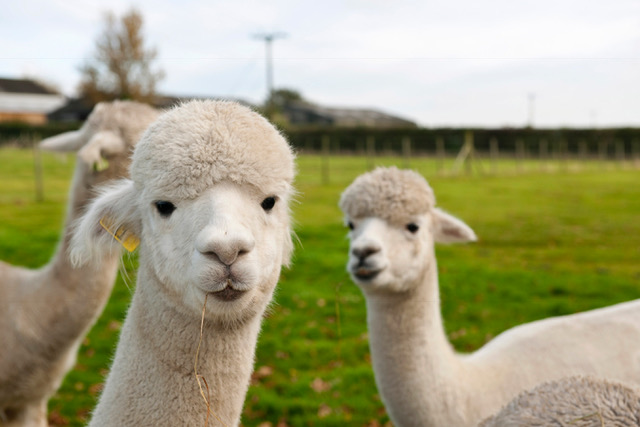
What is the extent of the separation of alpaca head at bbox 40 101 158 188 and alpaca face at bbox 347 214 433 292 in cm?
173

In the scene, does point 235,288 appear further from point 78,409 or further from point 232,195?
point 78,409

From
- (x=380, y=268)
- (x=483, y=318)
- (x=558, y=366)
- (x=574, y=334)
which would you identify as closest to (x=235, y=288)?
(x=380, y=268)

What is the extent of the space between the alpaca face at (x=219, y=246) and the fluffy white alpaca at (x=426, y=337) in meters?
1.43

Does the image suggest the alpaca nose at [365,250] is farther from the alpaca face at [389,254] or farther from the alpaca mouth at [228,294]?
the alpaca mouth at [228,294]

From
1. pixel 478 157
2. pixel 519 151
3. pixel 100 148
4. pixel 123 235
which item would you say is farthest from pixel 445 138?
pixel 123 235

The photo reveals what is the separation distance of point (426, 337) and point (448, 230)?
2.75 ft

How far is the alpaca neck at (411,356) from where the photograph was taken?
3.21 metres

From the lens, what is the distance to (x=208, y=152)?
192 centimetres

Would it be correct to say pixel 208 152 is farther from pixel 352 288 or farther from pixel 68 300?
pixel 352 288

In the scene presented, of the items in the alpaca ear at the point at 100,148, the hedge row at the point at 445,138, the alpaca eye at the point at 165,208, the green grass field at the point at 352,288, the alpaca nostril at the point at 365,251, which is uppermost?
the hedge row at the point at 445,138

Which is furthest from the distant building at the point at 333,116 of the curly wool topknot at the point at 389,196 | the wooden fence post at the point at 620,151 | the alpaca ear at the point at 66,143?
the curly wool topknot at the point at 389,196

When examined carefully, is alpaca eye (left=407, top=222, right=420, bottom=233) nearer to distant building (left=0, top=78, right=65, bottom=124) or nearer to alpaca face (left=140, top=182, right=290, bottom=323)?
alpaca face (left=140, top=182, right=290, bottom=323)

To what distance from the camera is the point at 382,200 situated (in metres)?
3.62

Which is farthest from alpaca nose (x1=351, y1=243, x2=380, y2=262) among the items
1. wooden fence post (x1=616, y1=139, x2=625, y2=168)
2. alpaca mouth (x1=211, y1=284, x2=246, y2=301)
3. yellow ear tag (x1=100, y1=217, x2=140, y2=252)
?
wooden fence post (x1=616, y1=139, x2=625, y2=168)
